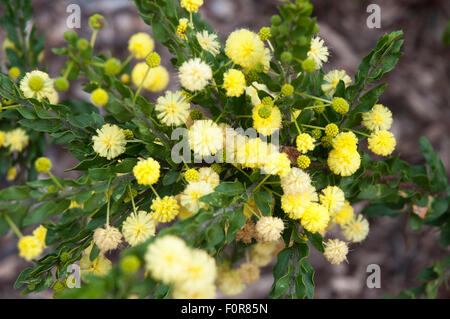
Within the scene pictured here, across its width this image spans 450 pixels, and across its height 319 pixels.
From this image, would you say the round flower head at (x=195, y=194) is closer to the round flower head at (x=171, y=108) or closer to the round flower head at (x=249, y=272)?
the round flower head at (x=171, y=108)

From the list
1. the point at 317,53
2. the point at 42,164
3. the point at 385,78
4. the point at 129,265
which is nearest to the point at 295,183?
the point at 317,53

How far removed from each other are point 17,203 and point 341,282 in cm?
167

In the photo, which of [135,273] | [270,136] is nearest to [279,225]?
[270,136]

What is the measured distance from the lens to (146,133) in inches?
30.4

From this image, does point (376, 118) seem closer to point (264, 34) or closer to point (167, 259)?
point (264, 34)

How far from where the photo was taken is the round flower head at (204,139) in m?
0.74

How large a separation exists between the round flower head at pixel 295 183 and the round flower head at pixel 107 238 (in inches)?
14.4

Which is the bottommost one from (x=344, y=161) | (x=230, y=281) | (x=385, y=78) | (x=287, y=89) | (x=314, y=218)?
(x=230, y=281)

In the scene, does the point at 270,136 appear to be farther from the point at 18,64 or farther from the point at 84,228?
the point at 18,64

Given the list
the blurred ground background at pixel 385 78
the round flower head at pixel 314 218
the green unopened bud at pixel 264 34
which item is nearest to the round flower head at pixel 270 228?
the round flower head at pixel 314 218

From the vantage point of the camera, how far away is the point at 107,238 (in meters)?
0.76

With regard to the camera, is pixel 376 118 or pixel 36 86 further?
pixel 376 118

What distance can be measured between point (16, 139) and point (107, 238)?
0.75 m

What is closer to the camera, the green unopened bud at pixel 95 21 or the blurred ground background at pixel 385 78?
the green unopened bud at pixel 95 21
